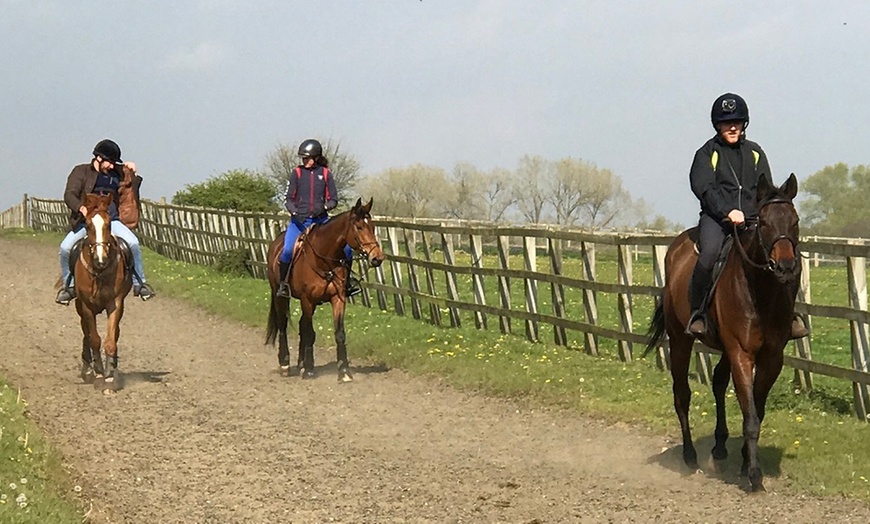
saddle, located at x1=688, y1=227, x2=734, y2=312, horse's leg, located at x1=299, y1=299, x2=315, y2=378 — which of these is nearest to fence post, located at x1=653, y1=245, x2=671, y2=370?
horse's leg, located at x1=299, y1=299, x2=315, y2=378

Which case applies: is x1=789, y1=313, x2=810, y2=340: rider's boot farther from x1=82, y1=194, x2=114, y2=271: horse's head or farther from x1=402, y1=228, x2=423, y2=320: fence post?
x1=402, y1=228, x2=423, y2=320: fence post

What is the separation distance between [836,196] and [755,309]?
64.8 meters

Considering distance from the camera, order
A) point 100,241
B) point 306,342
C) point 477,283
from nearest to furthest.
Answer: point 100,241 → point 306,342 → point 477,283

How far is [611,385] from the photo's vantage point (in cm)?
1149

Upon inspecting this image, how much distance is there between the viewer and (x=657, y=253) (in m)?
12.3

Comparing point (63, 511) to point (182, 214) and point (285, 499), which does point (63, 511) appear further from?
point (182, 214)

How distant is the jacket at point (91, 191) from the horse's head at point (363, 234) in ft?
7.67

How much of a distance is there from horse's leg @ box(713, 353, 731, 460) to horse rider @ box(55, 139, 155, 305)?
247 inches

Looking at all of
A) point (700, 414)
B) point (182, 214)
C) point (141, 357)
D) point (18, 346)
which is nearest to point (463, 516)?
point (700, 414)

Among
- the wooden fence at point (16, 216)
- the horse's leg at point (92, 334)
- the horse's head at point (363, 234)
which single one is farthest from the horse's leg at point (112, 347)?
the wooden fence at point (16, 216)

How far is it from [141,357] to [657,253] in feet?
21.8

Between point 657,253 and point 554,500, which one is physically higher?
point 657,253

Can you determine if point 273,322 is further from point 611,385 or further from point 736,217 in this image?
point 736,217

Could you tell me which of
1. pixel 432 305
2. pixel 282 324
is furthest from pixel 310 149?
pixel 432 305
